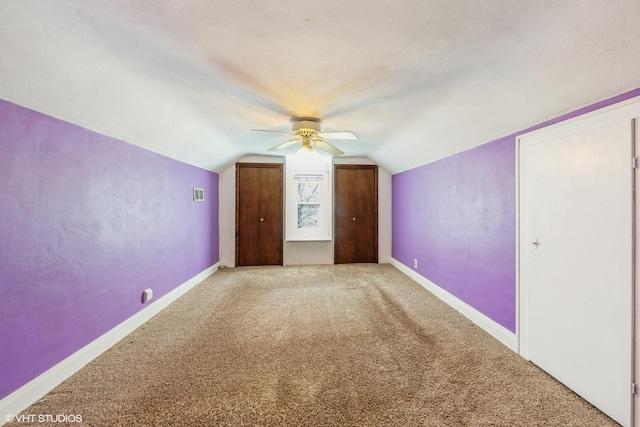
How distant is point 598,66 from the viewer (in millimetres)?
1445

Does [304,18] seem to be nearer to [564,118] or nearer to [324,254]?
[564,118]

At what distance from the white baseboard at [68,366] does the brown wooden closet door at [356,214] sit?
3468 millimetres

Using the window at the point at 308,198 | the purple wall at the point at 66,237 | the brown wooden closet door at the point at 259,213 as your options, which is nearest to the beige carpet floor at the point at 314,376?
the purple wall at the point at 66,237

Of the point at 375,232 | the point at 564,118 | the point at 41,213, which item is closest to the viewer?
the point at 41,213

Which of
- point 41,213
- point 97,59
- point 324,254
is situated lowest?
point 324,254

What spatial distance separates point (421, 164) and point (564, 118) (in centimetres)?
236

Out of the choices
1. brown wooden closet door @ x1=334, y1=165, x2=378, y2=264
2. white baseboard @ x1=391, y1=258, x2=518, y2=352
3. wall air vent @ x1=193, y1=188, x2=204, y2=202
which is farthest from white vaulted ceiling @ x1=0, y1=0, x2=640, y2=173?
brown wooden closet door @ x1=334, y1=165, x2=378, y2=264

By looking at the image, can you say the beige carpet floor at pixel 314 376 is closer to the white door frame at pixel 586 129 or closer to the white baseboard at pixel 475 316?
the white baseboard at pixel 475 316

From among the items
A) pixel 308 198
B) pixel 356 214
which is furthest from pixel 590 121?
pixel 308 198

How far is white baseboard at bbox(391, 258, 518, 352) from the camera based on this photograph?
2.36 m

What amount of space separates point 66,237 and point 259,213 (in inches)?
140

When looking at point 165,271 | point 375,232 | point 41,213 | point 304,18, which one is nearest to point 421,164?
point 375,232

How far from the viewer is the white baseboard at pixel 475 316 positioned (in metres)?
2.36

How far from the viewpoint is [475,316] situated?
9.36 feet
